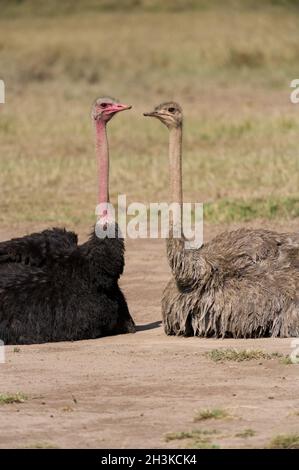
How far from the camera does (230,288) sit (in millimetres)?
8820

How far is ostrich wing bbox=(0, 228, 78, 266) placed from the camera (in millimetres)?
9320

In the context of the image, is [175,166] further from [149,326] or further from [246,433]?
[246,433]

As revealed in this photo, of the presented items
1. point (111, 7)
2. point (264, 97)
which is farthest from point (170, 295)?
point (111, 7)

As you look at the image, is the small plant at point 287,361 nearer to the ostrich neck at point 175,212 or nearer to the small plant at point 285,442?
the ostrich neck at point 175,212

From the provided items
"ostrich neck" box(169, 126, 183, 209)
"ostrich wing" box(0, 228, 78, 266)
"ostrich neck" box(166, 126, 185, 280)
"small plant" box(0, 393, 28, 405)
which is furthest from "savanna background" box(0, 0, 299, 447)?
"ostrich neck" box(169, 126, 183, 209)

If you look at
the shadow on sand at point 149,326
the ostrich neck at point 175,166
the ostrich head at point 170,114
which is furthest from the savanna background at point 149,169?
the ostrich head at point 170,114

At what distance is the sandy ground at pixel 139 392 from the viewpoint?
21.2ft

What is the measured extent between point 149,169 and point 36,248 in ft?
25.3

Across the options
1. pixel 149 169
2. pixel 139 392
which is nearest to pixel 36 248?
pixel 139 392

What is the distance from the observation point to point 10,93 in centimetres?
2492

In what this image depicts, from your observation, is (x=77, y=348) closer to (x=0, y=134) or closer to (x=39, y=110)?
(x=0, y=134)

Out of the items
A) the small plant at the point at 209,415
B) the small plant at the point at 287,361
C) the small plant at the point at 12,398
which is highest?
the small plant at the point at 287,361

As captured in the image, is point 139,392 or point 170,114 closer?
point 139,392
